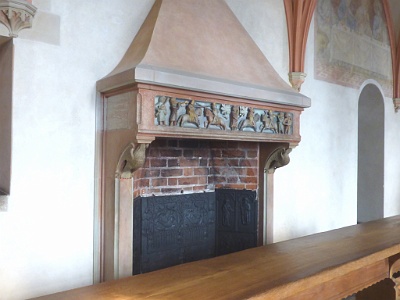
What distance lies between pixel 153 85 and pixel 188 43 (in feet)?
2.06

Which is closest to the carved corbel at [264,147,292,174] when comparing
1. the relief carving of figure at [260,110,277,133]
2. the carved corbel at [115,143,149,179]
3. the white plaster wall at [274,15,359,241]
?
the relief carving of figure at [260,110,277,133]

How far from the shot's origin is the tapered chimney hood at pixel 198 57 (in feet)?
8.82

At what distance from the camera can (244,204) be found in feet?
13.2

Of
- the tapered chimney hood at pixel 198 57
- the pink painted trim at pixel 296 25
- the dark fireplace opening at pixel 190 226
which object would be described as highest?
the pink painted trim at pixel 296 25

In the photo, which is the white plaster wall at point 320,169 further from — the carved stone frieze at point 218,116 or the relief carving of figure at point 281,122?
the carved stone frieze at point 218,116

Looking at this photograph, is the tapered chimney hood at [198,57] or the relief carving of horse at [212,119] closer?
the tapered chimney hood at [198,57]

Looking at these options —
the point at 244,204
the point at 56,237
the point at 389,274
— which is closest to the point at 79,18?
the point at 56,237

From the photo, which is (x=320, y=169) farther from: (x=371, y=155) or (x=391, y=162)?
(x=391, y=162)

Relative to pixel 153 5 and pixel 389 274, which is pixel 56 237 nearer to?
pixel 153 5

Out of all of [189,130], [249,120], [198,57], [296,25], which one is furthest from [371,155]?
[189,130]

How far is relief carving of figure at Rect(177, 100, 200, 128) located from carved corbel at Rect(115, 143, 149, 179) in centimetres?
30

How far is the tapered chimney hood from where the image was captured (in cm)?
269

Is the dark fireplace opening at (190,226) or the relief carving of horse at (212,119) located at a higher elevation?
the relief carving of horse at (212,119)

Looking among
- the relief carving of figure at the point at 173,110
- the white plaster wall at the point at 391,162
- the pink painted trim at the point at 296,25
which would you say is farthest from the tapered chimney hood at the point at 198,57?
the white plaster wall at the point at 391,162
